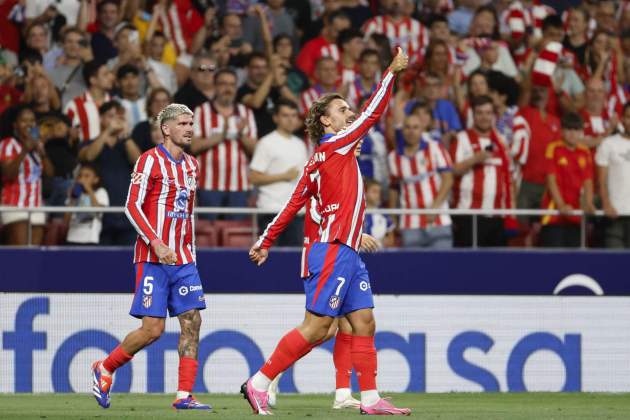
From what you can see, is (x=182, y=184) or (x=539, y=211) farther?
(x=539, y=211)

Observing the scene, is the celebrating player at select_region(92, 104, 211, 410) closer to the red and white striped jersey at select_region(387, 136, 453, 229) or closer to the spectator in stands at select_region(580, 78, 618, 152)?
the red and white striped jersey at select_region(387, 136, 453, 229)

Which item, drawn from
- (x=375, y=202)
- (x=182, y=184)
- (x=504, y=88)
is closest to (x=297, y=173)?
(x=375, y=202)

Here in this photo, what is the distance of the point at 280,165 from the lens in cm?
1425

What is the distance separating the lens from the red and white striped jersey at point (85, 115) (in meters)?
14.2

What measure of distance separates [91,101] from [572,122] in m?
5.19

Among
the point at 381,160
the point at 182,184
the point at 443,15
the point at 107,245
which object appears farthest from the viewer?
the point at 443,15

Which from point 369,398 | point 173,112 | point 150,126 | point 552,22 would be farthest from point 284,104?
point 369,398

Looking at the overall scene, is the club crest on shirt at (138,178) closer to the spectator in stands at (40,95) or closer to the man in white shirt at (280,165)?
the man in white shirt at (280,165)

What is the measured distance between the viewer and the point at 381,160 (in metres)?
14.8

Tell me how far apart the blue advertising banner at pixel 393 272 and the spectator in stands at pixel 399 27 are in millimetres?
3646

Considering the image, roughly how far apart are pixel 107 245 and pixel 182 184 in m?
4.36

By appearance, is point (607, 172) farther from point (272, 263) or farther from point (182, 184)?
point (182, 184)

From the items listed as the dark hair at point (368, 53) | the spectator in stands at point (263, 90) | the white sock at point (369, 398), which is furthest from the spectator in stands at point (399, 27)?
the white sock at point (369, 398)

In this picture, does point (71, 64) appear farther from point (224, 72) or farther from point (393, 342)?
point (393, 342)
